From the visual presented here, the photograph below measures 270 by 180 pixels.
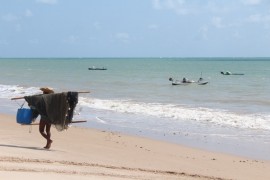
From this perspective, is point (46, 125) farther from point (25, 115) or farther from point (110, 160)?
point (110, 160)

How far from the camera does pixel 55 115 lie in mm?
10711

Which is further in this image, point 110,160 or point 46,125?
point 46,125

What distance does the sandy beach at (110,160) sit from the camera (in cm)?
828

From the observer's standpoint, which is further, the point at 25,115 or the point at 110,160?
the point at 25,115

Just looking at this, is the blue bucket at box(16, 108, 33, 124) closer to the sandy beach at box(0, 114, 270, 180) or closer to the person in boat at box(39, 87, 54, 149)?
the person in boat at box(39, 87, 54, 149)

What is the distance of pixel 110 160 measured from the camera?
9.92 metres

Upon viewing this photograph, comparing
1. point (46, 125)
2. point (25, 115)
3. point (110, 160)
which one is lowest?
point (110, 160)

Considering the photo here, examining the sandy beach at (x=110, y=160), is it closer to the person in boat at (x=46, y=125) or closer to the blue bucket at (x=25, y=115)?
the person in boat at (x=46, y=125)

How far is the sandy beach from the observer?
828 centimetres

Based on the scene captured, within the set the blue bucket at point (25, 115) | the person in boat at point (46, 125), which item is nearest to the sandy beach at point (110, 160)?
the person in boat at point (46, 125)

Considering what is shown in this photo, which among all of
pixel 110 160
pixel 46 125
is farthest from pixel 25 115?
pixel 110 160

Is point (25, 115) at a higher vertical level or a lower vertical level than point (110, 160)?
higher

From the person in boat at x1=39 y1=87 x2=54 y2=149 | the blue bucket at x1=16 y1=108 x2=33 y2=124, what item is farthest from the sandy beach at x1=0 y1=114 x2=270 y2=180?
the blue bucket at x1=16 y1=108 x2=33 y2=124

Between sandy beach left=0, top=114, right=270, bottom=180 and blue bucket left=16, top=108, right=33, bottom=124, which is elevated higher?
blue bucket left=16, top=108, right=33, bottom=124
